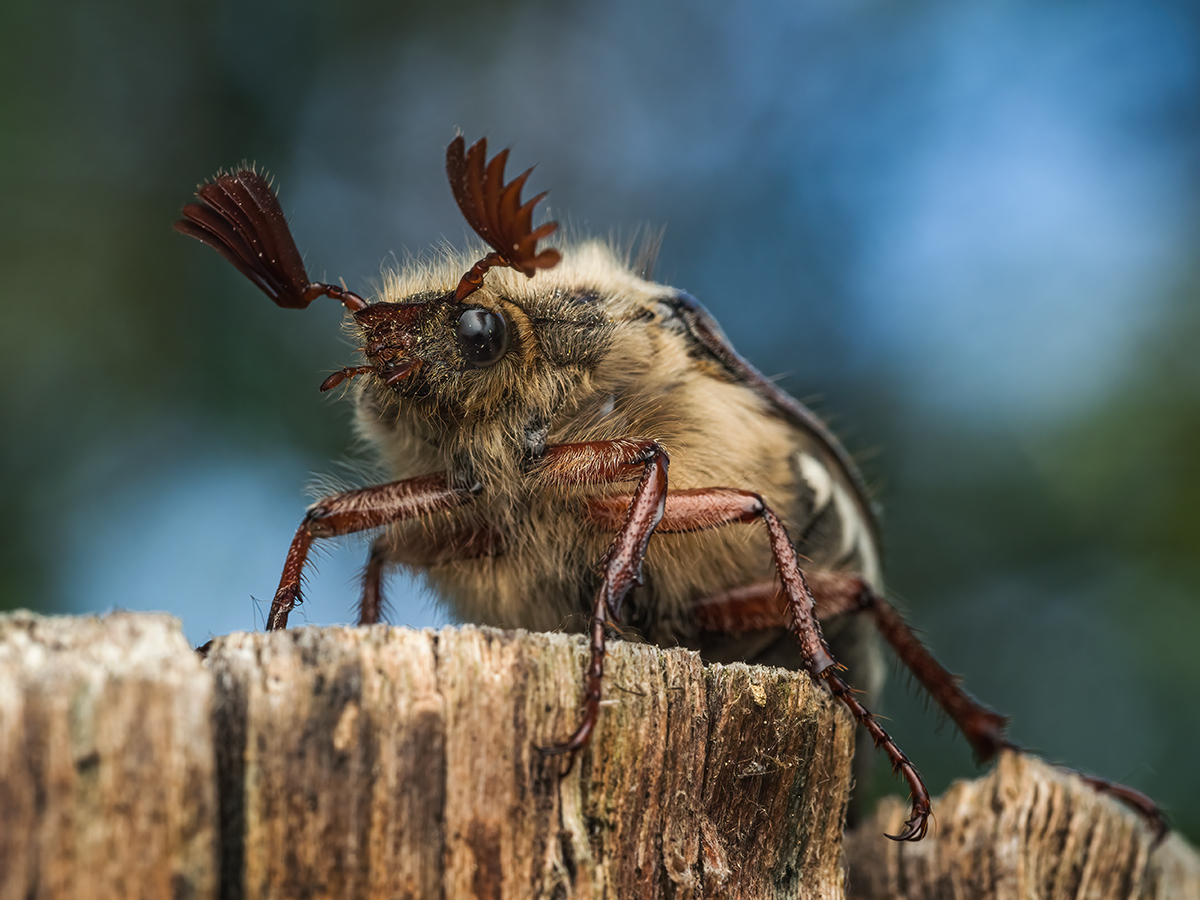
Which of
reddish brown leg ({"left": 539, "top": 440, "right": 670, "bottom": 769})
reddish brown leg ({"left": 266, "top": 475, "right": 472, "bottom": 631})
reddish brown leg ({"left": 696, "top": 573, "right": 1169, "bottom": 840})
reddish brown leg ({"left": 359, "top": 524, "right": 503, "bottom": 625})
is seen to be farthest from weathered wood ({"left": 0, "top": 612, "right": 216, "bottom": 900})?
reddish brown leg ({"left": 696, "top": 573, "right": 1169, "bottom": 840})

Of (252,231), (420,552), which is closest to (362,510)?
(420,552)

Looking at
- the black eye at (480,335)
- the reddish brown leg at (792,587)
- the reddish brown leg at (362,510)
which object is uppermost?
the black eye at (480,335)

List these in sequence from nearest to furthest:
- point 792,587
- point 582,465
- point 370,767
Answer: point 370,767, point 792,587, point 582,465

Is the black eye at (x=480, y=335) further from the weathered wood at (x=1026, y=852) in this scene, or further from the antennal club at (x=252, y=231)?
the weathered wood at (x=1026, y=852)

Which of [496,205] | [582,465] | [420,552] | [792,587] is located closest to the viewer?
[496,205]

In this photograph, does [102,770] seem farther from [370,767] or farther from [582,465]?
[582,465]

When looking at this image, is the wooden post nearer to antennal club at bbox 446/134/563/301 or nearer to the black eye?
antennal club at bbox 446/134/563/301

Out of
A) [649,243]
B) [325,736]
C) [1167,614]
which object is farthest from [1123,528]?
[325,736]

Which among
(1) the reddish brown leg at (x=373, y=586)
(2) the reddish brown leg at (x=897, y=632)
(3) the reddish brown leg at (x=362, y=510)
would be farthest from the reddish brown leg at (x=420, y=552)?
(2) the reddish brown leg at (x=897, y=632)
